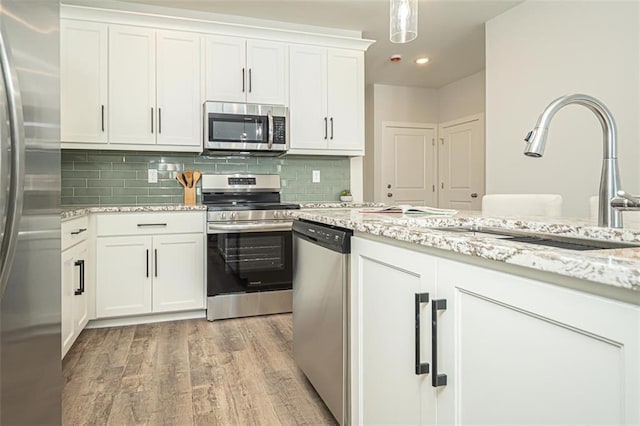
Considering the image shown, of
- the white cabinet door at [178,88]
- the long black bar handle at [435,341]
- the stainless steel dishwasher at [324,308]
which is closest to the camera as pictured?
the long black bar handle at [435,341]

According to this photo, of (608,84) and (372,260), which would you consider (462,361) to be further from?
(608,84)

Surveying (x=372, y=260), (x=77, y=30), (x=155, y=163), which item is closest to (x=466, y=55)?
(x=155, y=163)

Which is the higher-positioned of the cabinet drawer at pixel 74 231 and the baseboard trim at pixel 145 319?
the cabinet drawer at pixel 74 231

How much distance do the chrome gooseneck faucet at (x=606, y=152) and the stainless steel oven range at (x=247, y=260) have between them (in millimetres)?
2441

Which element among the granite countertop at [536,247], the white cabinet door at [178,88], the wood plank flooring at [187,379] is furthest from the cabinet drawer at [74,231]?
the granite countertop at [536,247]

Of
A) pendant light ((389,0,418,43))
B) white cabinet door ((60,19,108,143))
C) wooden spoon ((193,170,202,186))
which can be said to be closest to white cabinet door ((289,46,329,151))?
wooden spoon ((193,170,202,186))

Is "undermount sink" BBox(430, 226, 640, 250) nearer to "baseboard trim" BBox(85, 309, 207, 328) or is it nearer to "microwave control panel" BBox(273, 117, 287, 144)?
"microwave control panel" BBox(273, 117, 287, 144)

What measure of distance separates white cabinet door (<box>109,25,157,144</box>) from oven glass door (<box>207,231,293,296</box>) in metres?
1.04

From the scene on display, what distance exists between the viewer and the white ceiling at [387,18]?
3.47m

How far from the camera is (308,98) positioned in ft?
12.6

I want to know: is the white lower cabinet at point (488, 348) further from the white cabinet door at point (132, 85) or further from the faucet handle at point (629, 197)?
the white cabinet door at point (132, 85)

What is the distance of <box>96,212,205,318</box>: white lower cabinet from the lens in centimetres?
305

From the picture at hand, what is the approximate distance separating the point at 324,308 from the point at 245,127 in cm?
215

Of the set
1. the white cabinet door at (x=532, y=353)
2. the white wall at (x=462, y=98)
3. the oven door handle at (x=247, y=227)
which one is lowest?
the white cabinet door at (x=532, y=353)
